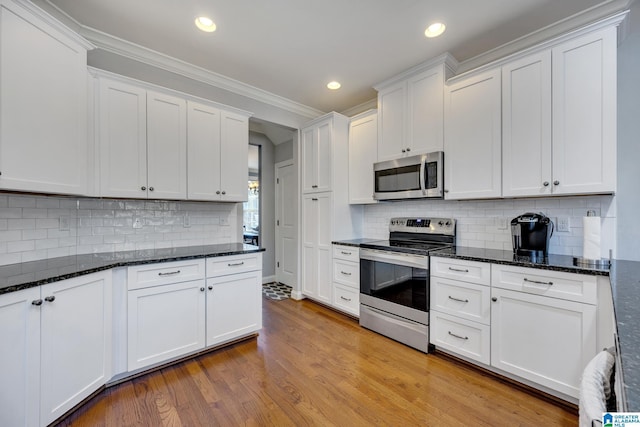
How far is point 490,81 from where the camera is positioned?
2.33 metres

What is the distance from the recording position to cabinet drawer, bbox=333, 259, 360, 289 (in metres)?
3.13

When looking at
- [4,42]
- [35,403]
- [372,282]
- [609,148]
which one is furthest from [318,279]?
[4,42]

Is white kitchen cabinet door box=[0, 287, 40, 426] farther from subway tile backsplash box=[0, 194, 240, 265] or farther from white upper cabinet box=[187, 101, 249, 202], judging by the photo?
white upper cabinet box=[187, 101, 249, 202]

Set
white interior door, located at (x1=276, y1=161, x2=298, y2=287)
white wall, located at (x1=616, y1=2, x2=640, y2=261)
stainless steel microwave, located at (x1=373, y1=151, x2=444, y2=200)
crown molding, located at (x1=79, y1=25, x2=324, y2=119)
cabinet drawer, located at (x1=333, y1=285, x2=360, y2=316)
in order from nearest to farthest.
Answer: white wall, located at (x1=616, y1=2, x2=640, y2=261) < crown molding, located at (x1=79, y1=25, x2=324, y2=119) < stainless steel microwave, located at (x1=373, y1=151, x2=444, y2=200) < cabinet drawer, located at (x1=333, y1=285, x2=360, y2=316) < white interior door, located at (x1=276, y1=161, x2=298, y2=287)

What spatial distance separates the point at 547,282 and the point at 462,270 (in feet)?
1.78

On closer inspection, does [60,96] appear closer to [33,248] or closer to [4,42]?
[4,42]

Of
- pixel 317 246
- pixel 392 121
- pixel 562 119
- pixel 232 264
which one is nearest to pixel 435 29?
pixel 392 121

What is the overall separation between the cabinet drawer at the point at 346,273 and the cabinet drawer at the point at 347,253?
50 mm

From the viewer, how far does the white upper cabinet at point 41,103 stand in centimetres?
154

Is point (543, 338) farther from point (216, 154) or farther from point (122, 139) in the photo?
point (122, 139)

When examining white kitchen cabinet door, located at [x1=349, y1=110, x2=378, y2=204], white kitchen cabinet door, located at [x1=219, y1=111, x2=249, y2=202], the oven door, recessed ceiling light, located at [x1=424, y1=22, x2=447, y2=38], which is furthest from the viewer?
white kitchen cabinet door, located at [x1=349, y1=110, x2=378, y2=204]

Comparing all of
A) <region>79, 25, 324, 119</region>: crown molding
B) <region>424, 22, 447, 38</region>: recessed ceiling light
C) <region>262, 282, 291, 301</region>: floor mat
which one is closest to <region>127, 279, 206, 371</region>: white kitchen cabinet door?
<region>262, 282, 291, 301</region>: floor mat

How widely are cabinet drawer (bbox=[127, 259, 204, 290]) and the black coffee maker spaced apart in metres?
2.60

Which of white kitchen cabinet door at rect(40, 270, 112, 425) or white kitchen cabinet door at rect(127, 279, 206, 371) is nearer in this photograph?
white kitchen cabinet door at rect(40, 270, 112, 425)
